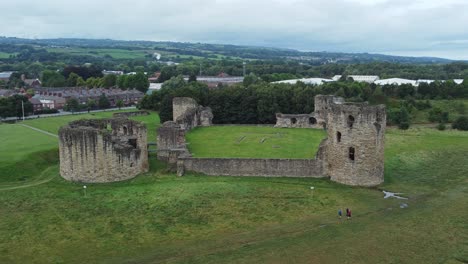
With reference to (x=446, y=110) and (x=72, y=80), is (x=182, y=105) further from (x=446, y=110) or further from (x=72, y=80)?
(x=72, y=80)

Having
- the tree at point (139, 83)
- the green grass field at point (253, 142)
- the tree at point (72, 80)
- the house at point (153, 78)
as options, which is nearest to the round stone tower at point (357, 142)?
the green grass field at point (253, 142)

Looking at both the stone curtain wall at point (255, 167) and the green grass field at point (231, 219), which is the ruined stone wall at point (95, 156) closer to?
the green grass field at point (231, 219)

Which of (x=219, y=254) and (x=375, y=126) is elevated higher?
(x=375, y=126)

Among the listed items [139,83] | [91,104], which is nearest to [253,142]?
[91,104]

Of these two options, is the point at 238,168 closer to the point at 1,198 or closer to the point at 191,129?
the point at 1,198

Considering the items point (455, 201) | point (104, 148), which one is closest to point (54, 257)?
point (104, 148)

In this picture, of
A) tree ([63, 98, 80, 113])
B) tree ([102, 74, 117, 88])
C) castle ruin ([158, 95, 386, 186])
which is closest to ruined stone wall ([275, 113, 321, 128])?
castle ruin ([158, 95, 386, 186])
